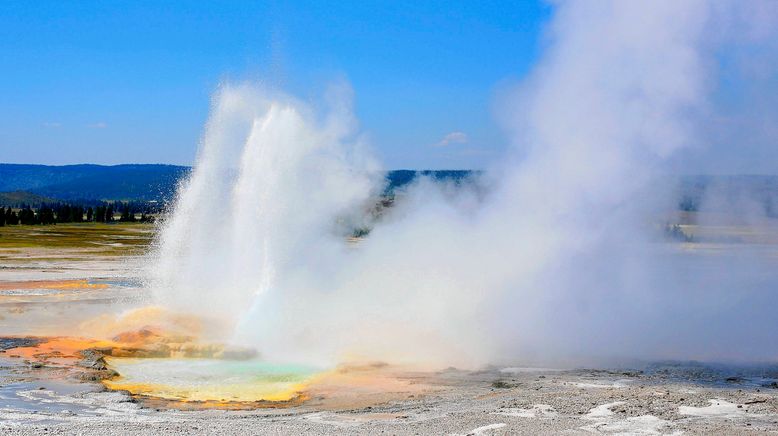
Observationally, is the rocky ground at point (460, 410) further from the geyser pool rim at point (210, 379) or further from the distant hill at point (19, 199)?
the distant hill at point (19, 199)

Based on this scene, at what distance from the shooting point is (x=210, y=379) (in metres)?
14.3

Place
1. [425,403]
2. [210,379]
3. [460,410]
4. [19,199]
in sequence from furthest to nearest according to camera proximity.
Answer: [19,199] → [210,379] → [425,403] → [460,410]

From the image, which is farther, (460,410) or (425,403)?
(425,403)

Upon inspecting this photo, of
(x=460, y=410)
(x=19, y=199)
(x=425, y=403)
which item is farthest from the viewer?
(x=19, y=199)

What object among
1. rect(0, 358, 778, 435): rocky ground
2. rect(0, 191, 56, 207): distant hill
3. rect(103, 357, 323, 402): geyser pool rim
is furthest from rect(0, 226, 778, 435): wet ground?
rect(0, 191, 56, 207): distant hill

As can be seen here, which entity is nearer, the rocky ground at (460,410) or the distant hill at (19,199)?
the rocky ground at (460,410)

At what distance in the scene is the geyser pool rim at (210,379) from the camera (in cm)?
1319

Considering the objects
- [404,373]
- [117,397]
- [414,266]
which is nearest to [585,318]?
[414,266]

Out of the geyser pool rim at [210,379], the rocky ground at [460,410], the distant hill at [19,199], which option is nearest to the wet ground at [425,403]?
the rocky ground at [460,410]

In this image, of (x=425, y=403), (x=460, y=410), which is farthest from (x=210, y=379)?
(x=460, y=410)

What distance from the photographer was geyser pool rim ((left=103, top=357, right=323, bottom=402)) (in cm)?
1319

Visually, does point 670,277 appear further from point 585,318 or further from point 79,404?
point 79,404

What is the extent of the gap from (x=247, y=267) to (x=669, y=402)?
34.4 feet

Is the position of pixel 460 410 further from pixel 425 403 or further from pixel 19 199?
pixel 19 199
